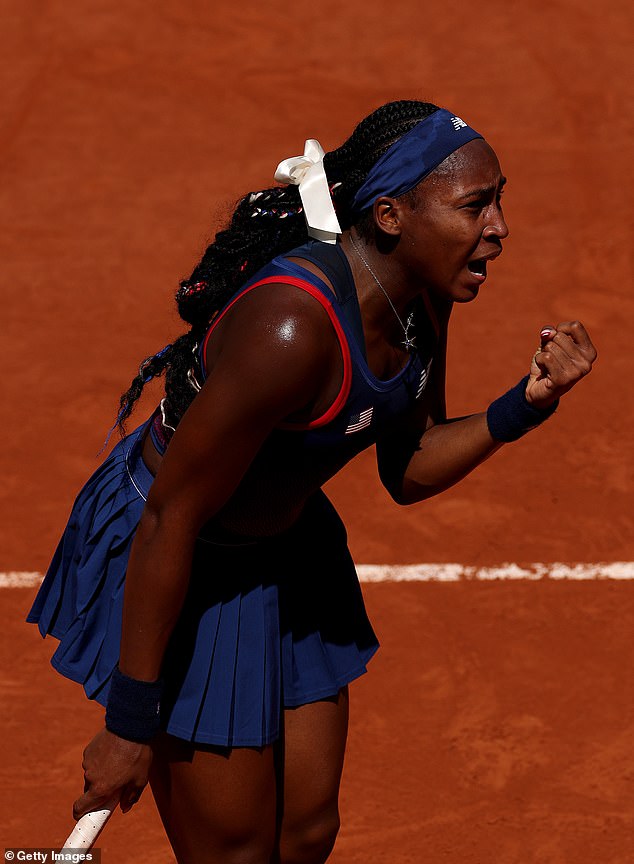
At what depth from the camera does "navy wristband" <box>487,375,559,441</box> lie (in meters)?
3.60

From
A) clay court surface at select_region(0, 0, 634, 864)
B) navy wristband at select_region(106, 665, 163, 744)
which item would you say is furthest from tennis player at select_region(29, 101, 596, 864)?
clay court surface at select_region(0, 0, 634, 864)

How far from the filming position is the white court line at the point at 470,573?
6258mm

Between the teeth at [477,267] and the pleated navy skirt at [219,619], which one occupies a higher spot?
the teeth at [477,267]

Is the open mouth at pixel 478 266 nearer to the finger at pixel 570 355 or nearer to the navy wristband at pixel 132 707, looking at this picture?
the finger at pixel 570 355

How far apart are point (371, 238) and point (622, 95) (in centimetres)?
720

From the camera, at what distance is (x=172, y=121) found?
32.0 feet

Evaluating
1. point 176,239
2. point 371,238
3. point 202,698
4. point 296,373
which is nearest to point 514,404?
point 371,238

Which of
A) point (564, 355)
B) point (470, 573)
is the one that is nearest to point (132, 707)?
point (564, 355)

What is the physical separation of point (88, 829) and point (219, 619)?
2.03ft

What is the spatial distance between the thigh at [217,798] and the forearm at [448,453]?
86 centimetres

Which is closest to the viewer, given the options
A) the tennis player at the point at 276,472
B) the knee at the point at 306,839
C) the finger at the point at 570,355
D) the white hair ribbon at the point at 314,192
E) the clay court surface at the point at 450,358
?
the tennis player at the point at 276,472

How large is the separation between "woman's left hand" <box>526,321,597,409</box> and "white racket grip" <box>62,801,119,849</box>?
1492 millimetres

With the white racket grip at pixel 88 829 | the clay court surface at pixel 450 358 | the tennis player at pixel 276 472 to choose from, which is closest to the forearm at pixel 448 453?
the tennis player at pixel 276 472

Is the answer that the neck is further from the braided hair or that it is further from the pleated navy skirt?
the pleated navy skirt
